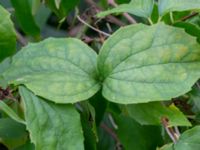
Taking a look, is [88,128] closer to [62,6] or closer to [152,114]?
[152,114]

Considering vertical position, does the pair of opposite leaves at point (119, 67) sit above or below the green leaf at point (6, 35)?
below

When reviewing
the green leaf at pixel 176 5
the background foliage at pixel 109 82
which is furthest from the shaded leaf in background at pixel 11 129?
the green leaf at pixel 176 5

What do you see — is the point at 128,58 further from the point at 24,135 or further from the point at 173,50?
the point at 24,135

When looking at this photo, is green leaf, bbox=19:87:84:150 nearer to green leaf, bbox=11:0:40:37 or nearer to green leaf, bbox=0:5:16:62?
green leaf, bbox=0:5:16:62

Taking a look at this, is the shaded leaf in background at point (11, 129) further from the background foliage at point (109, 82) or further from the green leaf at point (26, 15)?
the green leaf at point (26, 15)

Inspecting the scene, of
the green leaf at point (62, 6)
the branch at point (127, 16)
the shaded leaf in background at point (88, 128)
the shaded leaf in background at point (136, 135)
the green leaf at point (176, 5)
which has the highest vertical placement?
the green leaf at point (176, 5)

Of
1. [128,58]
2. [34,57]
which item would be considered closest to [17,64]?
[34,57]
